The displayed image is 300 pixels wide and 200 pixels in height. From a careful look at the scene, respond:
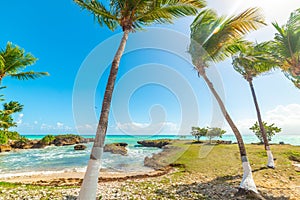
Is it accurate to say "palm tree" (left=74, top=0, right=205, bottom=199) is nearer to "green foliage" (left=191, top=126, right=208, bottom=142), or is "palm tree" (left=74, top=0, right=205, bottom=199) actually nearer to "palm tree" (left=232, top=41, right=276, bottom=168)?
"palm tree" (left=232, top=41, right=276, bottom=168)

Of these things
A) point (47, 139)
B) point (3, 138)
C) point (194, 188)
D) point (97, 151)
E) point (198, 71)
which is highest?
point (198, 71)

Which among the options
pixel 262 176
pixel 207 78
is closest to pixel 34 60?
pixel 207 78

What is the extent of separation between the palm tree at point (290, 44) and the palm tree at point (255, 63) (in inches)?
21.4

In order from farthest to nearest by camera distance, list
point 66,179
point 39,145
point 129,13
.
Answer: point 39,145
point 66,179
point 129,13

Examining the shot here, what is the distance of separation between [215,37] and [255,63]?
568cm

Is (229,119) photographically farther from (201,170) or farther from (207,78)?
(201,170)

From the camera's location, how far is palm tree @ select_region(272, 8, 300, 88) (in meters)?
9.05

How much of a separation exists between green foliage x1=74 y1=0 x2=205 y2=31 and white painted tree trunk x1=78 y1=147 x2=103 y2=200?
16.4ft

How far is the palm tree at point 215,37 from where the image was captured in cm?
878

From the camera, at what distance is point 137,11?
722cm

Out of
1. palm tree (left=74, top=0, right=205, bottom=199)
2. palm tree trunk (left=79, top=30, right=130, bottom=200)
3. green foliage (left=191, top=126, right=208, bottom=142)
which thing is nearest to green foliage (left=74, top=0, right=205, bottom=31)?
palm tree (left=74, top=0, right=205, bottom=199)

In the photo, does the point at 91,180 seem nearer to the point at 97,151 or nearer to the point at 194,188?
the point at 97,151

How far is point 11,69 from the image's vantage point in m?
11.4

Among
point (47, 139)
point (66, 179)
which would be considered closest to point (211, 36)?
point (66, 179)
